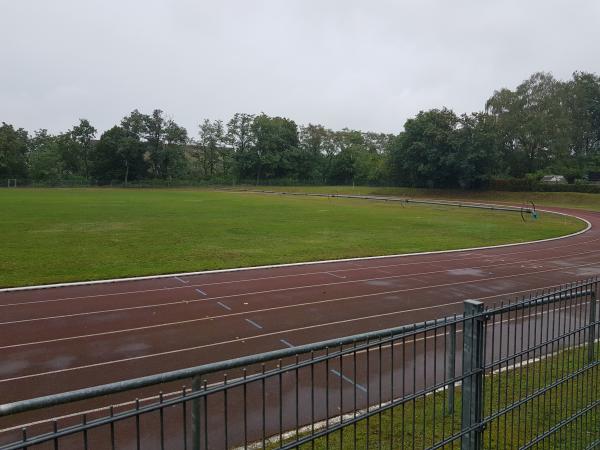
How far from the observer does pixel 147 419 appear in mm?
6043

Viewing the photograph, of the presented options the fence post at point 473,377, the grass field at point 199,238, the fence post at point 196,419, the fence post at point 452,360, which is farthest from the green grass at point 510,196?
the fence post at point 196,419

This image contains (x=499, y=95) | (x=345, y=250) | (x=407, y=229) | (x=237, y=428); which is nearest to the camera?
(x=237, y=428)

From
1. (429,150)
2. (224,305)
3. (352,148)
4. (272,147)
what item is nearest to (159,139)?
(272,147)

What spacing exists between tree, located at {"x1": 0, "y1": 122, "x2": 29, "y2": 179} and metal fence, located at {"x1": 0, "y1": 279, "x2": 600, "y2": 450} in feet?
309

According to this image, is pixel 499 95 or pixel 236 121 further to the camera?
pixel 236 121

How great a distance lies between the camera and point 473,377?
12.4ft

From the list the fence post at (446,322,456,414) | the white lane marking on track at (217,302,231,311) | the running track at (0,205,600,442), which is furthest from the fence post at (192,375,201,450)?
the white lane marking on track at (217,302,231,311)

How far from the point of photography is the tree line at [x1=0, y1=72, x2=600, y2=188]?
219 feet

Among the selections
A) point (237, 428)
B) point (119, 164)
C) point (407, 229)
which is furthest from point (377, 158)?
point (237, 428)

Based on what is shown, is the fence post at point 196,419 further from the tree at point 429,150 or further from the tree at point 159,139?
the tree at point 159,139

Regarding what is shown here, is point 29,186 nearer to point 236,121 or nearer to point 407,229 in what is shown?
point 236,121

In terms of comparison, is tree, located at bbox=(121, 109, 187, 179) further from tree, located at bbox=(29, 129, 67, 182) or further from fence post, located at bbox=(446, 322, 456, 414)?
fence post, located at bbox=(446, 322, 456, 414)

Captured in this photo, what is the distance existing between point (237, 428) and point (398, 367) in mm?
3093

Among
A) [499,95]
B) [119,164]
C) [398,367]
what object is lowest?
[398,367]
